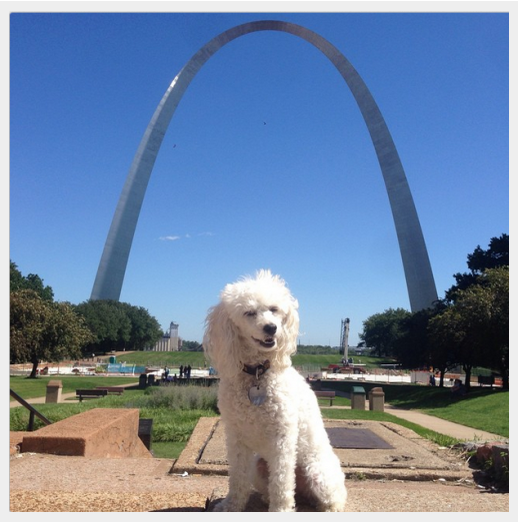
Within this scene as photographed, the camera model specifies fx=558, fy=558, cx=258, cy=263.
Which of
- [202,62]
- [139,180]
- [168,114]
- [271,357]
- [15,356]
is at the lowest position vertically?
[15,356]

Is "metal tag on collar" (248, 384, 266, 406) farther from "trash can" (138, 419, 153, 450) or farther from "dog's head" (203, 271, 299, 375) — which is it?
"trash can" (138, 419, 153, 450)

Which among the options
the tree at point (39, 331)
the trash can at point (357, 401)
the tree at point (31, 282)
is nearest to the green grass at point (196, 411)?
the trash can at point (357, 401)

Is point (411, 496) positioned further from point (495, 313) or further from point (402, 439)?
point (495, 313)

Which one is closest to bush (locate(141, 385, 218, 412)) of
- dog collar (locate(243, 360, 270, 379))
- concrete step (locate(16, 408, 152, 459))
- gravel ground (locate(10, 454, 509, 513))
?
concrete step (locate(16, 408, 152, 459))

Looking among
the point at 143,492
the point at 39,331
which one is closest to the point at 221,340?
the point at 143,492

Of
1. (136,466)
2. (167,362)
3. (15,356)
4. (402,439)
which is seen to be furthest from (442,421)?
(167,362)

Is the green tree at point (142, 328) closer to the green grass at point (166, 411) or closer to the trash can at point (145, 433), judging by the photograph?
the green grass at point (166, 411)

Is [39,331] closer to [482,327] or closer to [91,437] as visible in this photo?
[482,327]
